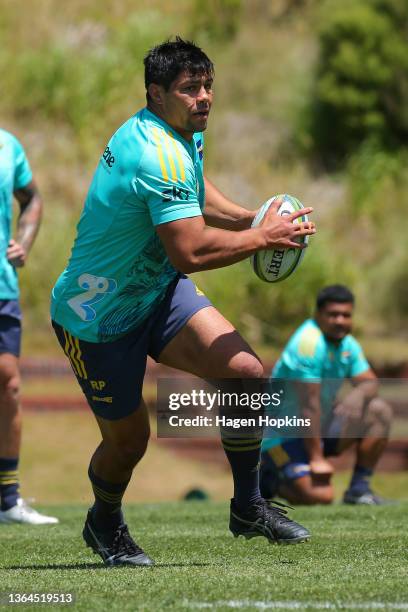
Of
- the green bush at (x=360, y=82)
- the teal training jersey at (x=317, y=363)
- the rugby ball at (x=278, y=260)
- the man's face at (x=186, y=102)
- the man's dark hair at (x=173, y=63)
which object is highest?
the green bush at (x=360, y=82)

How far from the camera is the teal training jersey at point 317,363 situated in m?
9.71

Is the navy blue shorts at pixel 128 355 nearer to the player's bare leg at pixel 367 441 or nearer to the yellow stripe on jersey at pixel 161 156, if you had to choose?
the yellow stripe on jersey at pixel 161 156

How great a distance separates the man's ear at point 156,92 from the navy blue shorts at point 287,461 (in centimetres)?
484

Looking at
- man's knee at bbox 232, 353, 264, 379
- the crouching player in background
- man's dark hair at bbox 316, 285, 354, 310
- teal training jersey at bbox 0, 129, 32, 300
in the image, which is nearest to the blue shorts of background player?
the crouching player in background

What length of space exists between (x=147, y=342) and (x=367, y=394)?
186 inches

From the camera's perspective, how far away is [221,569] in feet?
17.6

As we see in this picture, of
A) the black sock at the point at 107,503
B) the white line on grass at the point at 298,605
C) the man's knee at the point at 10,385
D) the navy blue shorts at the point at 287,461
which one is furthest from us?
the navy blue shorts at the point at 287,461

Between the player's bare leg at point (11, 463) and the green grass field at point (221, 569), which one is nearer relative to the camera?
the green grass field at point (221, 569)

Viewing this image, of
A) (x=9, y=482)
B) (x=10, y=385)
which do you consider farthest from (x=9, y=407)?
(x=9, y=482)

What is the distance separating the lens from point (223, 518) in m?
8.28

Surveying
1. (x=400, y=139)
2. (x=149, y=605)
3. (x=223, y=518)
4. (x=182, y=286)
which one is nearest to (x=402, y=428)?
(x=223, y=518)

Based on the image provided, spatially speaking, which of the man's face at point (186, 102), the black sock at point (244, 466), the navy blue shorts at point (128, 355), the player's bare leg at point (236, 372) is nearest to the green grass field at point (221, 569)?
the player's bare leg at point (236, 372)

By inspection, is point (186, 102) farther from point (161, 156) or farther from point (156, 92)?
point (161, 156)

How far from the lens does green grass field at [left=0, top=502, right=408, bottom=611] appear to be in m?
4.47
